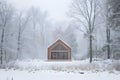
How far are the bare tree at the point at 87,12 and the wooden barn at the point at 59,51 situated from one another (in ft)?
19.4

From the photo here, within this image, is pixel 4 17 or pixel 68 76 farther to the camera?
pixel 4 17

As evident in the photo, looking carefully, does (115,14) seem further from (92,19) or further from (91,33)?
(92,19)

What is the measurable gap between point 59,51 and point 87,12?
9.39 meters

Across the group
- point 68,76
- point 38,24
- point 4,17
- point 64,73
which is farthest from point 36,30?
point 68,76

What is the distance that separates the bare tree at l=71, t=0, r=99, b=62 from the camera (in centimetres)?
2778

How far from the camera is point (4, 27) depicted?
33031 mm

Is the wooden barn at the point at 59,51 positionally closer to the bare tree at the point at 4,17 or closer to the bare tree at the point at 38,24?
the bare tree at the point at 4,17

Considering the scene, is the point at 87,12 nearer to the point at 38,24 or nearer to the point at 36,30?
the point at 36,30

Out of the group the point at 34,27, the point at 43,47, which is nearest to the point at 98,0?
the point at 34,27

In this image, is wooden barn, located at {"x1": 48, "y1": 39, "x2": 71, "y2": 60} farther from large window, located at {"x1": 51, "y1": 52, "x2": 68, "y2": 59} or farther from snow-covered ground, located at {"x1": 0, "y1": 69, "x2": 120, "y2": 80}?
snow-covered ground, located at {"x1": 0, "y1": 69, "x2": 120, "y2": 80}

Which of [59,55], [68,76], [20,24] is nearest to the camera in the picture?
[68,76]

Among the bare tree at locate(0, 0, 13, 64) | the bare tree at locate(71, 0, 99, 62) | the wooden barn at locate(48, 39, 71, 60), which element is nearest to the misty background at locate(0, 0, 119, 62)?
the bare tree at locate(0, 0, 13, 64)

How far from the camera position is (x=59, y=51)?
3250cm

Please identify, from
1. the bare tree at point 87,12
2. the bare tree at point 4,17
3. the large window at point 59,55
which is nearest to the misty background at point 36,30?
the bare tree at point 4,17
